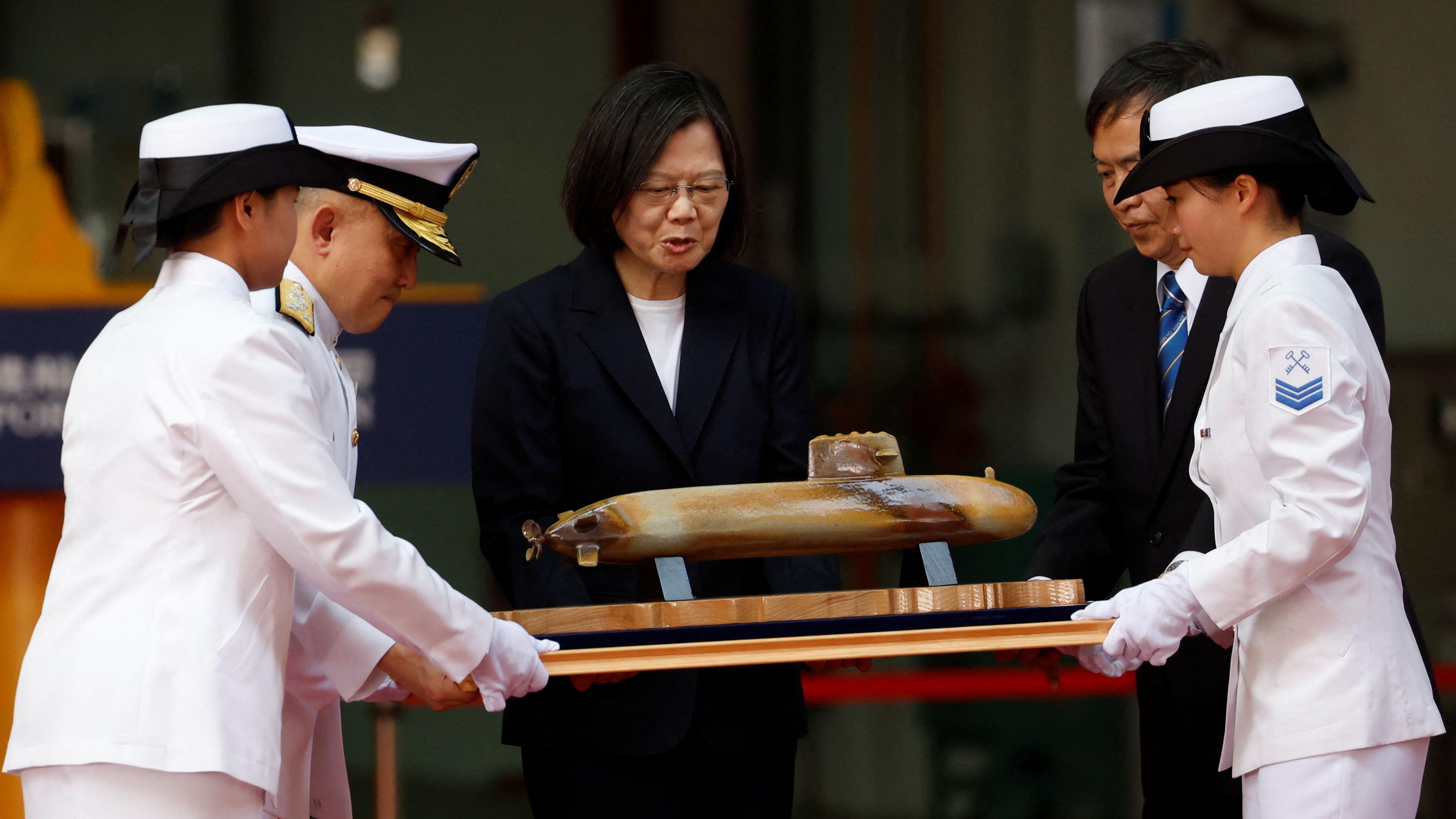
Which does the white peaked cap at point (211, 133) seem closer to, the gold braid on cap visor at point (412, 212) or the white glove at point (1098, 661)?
the gold braid on cap visor at point (412, 212)

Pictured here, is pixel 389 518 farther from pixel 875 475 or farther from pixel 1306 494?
pixel 1306 494

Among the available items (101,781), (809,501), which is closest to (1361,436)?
(809,501)

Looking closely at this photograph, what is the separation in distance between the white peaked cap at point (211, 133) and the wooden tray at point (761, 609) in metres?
0.71

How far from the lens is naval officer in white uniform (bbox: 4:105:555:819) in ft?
5.84

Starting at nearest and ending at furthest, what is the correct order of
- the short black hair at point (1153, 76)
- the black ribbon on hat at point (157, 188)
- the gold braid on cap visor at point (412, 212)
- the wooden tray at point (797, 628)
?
the black ribbon on hat at point (157, 188) → the wooden tray at point (797, 628) → the gold braid on cap visor at point (412, 212) → the short black hair at point (1153, 76)

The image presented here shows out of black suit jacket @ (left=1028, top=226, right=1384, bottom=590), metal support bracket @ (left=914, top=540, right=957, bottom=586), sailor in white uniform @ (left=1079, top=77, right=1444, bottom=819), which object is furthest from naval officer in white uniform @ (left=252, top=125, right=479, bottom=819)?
black suit jacket @ (left=1028, top=226, right=1384, bottom=590)

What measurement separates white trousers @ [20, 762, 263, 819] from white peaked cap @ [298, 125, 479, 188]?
2.84 feet

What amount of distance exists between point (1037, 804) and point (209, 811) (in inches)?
130

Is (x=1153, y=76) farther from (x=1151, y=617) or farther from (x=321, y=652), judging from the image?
(x=321, y=652)

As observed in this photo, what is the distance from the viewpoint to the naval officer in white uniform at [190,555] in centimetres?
178

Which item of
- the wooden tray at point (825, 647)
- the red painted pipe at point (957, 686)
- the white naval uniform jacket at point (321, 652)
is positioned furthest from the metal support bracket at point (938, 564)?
the red painted pipe at point (957, 686)

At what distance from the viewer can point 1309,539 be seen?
75.9 inches

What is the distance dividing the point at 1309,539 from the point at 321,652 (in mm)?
1314

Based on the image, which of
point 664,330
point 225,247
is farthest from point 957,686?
point 225,247
